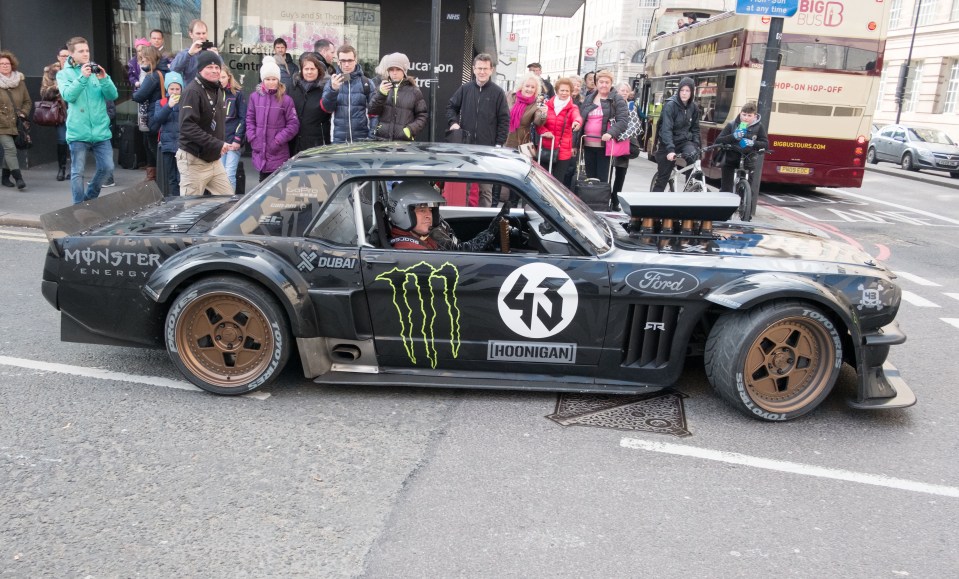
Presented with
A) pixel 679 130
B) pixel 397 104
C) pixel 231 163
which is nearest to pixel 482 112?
pixel 397 104

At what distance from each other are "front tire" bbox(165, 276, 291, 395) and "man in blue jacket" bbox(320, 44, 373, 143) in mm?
4570

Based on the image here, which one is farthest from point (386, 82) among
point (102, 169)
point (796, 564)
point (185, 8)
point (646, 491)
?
point (185, 8)

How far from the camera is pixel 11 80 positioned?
10531mm

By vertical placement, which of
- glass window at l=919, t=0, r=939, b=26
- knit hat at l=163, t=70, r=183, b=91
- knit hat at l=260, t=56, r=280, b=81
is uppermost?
glass window at l=919, t=0, r=939, b=26

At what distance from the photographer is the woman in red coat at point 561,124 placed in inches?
388

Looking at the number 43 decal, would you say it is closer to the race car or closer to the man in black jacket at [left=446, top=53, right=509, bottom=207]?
the race car

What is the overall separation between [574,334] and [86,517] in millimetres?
2519

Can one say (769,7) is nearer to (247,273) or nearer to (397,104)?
(397,104)

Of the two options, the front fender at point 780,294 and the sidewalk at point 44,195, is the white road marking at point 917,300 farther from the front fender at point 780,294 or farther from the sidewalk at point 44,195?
the front fender at point 780,294

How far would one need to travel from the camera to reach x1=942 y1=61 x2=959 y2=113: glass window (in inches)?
1425

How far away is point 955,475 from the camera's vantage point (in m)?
3.87

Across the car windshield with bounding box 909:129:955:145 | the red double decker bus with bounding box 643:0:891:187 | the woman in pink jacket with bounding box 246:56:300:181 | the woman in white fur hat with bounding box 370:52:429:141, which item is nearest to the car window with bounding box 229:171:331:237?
the woman in white fur hat with bounding box 370:52:429:141

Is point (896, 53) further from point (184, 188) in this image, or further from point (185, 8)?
point (184, 188)

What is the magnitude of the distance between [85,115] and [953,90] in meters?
38.8
